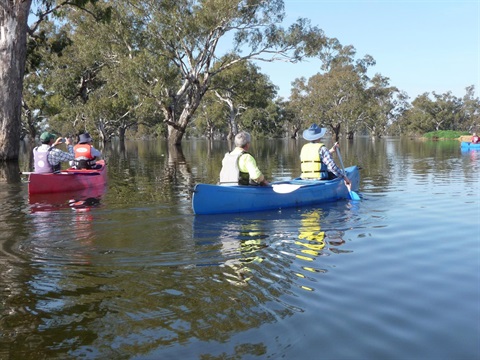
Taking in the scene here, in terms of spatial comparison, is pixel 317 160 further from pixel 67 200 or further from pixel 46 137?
pixel 46 137

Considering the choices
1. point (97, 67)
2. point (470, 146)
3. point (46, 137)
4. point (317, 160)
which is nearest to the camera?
point (317, 160)

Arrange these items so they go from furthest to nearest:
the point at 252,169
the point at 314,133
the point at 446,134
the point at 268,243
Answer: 1. the point at 446,134
2. the point at 314,133
3. the point at 252,169
4. the point at 268,243

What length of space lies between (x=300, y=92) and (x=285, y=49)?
4284cm

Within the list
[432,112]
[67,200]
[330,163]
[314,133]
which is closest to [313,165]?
[330,163]

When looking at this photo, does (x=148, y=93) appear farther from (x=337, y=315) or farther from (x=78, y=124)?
(x=337, y=315)

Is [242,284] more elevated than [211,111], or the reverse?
[211,111]

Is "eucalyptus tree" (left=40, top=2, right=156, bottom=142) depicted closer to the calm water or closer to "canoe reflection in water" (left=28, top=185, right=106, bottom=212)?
"canoe reflection in water" (left=28, top=185, right=106, bottom=212)

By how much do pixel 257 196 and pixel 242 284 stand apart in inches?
156

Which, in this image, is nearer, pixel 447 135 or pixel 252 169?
pixel 252 169

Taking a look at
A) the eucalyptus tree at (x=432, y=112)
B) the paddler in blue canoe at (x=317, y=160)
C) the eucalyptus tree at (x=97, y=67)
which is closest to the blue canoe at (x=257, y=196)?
the paddler in blue canoe at (x=317, y=160)

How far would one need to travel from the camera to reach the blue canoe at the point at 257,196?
8062mm

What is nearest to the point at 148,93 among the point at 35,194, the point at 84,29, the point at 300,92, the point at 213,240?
the point at 84,29

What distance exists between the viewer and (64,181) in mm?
11422

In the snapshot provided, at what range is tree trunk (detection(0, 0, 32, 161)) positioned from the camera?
18703mm
